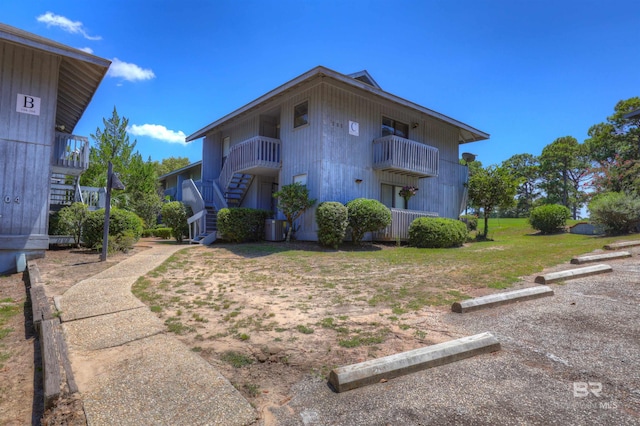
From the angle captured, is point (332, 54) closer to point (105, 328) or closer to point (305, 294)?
point (305, 294)

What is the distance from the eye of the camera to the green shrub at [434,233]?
12734mm

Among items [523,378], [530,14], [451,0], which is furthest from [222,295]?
[530,14]

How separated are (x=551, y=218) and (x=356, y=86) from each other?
573 inches

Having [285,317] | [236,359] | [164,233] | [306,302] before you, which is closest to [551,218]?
[306,302]

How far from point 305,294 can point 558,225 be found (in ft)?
64.4

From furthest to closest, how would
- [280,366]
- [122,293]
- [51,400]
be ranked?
[122,293], [280,366], [51,400]

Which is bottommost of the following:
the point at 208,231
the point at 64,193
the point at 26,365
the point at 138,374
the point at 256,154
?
the point at 26,365

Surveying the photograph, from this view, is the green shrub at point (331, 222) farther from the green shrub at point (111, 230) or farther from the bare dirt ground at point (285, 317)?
the green shrub at point (111, 230)

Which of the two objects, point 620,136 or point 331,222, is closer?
point 331,222

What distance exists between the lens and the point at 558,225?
19172 millimetres

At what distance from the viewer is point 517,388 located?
2506mm

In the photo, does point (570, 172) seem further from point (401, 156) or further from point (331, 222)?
point (331, 222)

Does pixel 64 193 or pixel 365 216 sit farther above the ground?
pixel 64 193

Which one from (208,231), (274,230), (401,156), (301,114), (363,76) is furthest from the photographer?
(363,76)
